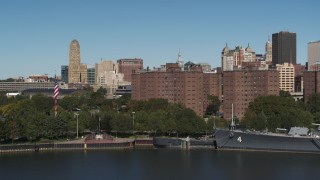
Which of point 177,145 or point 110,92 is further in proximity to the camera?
point 110,92

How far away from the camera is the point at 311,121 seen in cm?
6688

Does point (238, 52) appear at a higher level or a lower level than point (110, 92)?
higher

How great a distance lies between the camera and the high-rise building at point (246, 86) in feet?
278

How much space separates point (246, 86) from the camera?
280 feet

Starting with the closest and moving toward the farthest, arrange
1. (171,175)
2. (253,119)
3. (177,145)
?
1. (171,175)
2. (177,145)
3. (253,119)

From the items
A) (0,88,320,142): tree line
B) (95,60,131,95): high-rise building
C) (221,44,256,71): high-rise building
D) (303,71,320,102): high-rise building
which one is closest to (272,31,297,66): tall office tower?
(221,44,256,71): high-rise building

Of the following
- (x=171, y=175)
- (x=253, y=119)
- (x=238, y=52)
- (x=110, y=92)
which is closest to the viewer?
(x=171, y=175)

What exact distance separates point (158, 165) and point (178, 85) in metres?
42.5

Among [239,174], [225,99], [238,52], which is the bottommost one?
[239,174]

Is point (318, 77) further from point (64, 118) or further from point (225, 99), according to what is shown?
point (64, 118)

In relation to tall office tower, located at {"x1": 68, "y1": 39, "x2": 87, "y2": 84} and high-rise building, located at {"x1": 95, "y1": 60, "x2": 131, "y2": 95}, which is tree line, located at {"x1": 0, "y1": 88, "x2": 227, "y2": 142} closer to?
high-rise building, located at {"x1": 95, "y1": 60, "x2": 131, "y2": 95}

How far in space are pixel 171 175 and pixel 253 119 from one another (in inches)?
1028

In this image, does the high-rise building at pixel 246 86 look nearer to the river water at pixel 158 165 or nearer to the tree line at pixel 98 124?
the tree line at pixel 98 124

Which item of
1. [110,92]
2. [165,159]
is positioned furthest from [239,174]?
[110,92]
